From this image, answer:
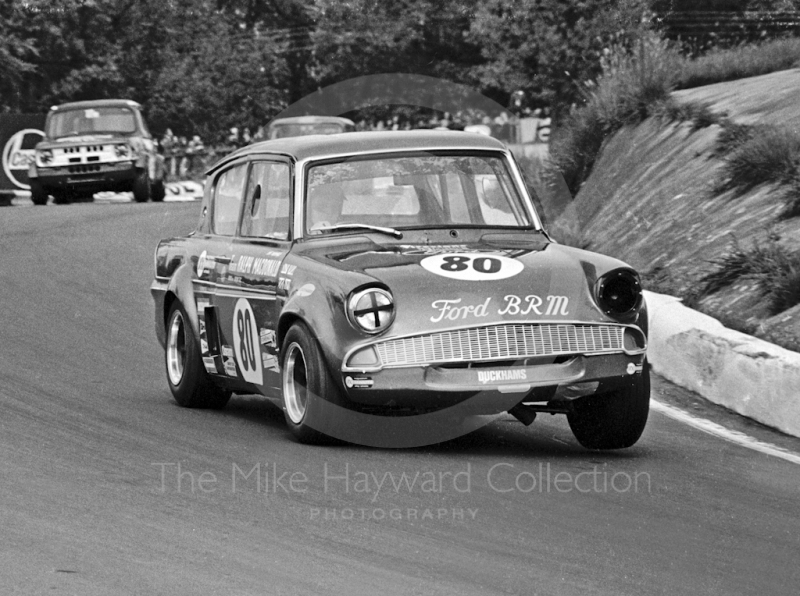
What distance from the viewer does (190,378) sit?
28.4 feet

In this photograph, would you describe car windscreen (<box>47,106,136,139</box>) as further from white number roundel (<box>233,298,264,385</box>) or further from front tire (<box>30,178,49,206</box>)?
white number roundel (<box>233,298,264,385</box>)

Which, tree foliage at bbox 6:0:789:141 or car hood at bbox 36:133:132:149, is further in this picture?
tree foliage at bbox 6:0:789:141

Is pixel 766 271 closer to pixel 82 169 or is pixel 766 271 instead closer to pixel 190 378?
pixel 190 378

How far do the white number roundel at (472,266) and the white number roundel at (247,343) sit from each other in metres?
1.15

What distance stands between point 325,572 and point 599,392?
242cm

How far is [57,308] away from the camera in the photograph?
12.8 meters

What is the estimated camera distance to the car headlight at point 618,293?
23.0 ft

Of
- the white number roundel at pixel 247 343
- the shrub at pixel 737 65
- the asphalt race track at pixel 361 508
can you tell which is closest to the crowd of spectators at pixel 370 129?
the shrub at pixel 737 65

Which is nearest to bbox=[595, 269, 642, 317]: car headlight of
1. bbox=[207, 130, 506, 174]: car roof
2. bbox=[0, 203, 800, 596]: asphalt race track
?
bbox=[0, 203, 800, 596]: asphalt race track

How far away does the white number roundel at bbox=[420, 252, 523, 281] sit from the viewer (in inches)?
272

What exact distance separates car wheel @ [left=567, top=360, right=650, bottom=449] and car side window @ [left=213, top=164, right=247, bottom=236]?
2.37 meters

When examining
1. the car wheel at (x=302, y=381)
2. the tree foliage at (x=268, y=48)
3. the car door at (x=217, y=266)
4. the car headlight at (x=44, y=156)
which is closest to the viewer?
the car wheel at (x=302, y=381)

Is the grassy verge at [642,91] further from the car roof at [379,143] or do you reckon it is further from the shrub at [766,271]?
the car roof at [379,143]

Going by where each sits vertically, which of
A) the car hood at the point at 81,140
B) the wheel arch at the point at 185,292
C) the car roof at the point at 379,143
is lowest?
the car hood at the point at 81,140
